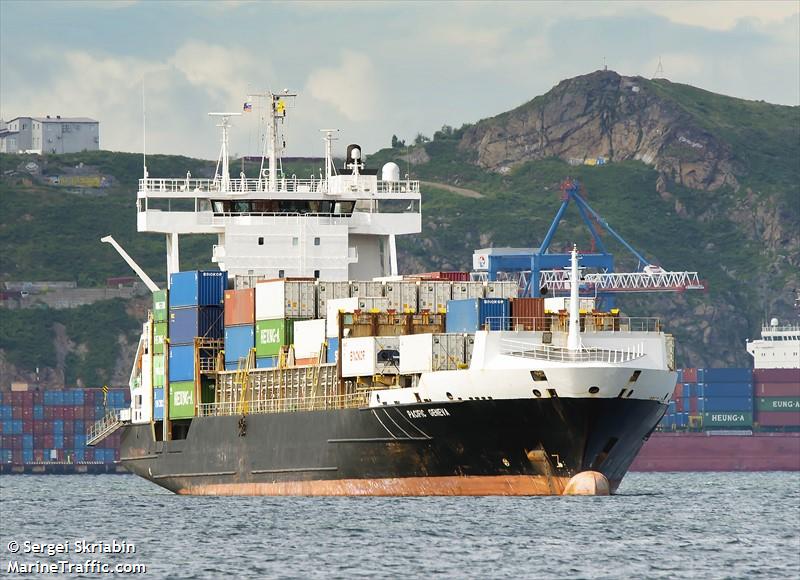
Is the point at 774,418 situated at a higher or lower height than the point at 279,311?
lower

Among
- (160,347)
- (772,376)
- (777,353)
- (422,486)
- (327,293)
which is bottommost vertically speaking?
(422,486)

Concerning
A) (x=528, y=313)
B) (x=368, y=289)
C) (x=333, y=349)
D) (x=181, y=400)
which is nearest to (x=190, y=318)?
(x=181, y=400)

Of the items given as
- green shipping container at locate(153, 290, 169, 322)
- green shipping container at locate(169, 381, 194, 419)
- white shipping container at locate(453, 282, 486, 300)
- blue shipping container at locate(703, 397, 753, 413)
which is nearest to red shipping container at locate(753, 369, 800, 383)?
blue shipping container at locate(703, 397, 753, 413)

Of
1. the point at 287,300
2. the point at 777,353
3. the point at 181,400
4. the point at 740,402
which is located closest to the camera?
the point at 287,300

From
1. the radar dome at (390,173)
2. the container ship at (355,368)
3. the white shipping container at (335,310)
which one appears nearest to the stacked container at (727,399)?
the radar dome at (390,173)

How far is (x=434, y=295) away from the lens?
68.8 m

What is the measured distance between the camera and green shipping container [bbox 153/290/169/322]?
73.2 m

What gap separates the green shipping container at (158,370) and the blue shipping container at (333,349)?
9.81 meters

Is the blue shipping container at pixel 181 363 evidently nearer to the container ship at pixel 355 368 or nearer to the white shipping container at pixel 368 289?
the container ship at pixel 355 368

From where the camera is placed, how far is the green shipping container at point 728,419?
137 meters

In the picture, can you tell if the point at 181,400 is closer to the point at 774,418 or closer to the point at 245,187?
the point at 245,187

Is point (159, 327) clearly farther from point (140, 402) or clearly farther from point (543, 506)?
point (543, 506)

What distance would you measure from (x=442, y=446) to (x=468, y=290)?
367 inches

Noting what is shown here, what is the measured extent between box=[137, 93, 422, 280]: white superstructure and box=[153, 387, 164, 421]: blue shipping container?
207 inches
